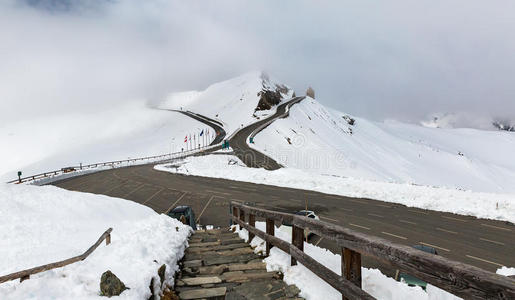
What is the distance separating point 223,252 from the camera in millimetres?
6730

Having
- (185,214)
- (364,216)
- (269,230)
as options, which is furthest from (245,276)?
(364,216)

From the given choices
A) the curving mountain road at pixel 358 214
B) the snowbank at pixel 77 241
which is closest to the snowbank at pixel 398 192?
the curving mountain road at pixel 358 214

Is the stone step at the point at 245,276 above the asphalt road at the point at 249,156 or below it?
below

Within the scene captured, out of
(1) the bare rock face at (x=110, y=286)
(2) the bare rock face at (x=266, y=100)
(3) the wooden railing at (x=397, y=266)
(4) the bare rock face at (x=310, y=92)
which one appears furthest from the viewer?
(4) the bare rock face at (x=310, y=92)

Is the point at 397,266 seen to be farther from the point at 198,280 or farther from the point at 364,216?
the point at 364,216

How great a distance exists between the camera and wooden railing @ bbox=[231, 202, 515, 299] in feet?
6.49

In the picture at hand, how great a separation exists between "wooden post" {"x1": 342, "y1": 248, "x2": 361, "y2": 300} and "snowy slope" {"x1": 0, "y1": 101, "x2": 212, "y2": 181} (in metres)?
84.5

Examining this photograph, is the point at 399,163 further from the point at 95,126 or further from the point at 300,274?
the point at 95,126

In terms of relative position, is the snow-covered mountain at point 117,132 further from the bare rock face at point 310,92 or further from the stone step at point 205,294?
the stone step at point 205,294

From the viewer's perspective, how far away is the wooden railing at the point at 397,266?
1.98 meters

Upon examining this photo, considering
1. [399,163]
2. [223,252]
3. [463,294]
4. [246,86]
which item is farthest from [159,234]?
[246,86]

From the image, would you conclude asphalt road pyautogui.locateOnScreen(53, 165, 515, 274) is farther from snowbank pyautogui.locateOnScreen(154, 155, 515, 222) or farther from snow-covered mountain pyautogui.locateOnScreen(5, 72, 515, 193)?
snow-covered mountain pyautogui.locateOnScreen(5, 72, 515, 193)

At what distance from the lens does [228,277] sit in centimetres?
506

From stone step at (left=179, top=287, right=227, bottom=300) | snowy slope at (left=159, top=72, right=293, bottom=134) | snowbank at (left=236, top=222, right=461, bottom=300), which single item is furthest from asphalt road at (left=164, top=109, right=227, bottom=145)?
stone step at (left=179, top=287, right=227, bottom=300)
